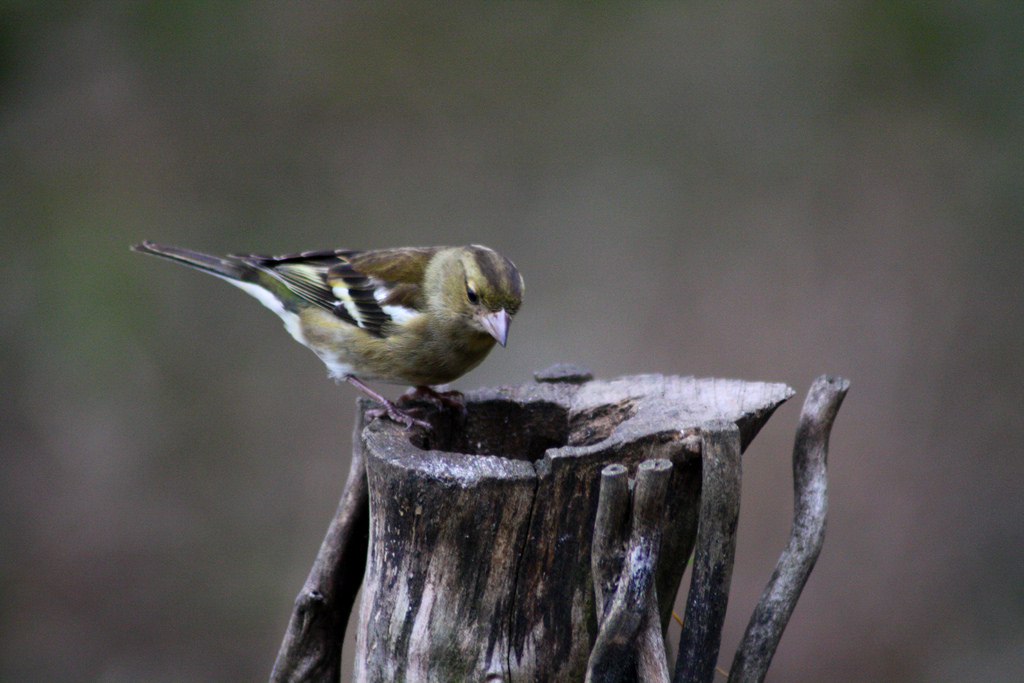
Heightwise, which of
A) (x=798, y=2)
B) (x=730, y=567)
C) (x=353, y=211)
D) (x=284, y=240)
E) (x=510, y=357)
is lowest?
(x=730, y=567)

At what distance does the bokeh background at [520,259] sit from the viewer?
5656mm

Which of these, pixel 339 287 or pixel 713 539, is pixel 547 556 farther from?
pixel 339 287

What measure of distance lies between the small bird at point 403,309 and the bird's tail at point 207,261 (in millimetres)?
396

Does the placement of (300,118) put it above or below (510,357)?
above

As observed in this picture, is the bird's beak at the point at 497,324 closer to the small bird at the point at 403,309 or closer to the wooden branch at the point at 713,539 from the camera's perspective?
the small bird at the point at 403,309

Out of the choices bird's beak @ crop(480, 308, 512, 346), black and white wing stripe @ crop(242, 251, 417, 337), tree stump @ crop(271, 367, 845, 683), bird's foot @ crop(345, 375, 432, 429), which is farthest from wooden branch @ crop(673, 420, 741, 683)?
black and white wing stripe @ crop(242, 251, 417, 337)

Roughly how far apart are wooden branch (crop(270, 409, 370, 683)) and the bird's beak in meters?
0.81

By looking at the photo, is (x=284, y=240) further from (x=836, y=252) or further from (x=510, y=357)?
(x=836, y=252)

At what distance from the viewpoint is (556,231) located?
770cm

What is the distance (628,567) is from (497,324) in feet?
5.02

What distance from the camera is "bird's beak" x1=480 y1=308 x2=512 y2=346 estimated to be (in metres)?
3.48

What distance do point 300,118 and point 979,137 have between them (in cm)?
581

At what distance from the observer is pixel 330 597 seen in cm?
291

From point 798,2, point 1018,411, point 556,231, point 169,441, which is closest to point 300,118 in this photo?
point 556,231
